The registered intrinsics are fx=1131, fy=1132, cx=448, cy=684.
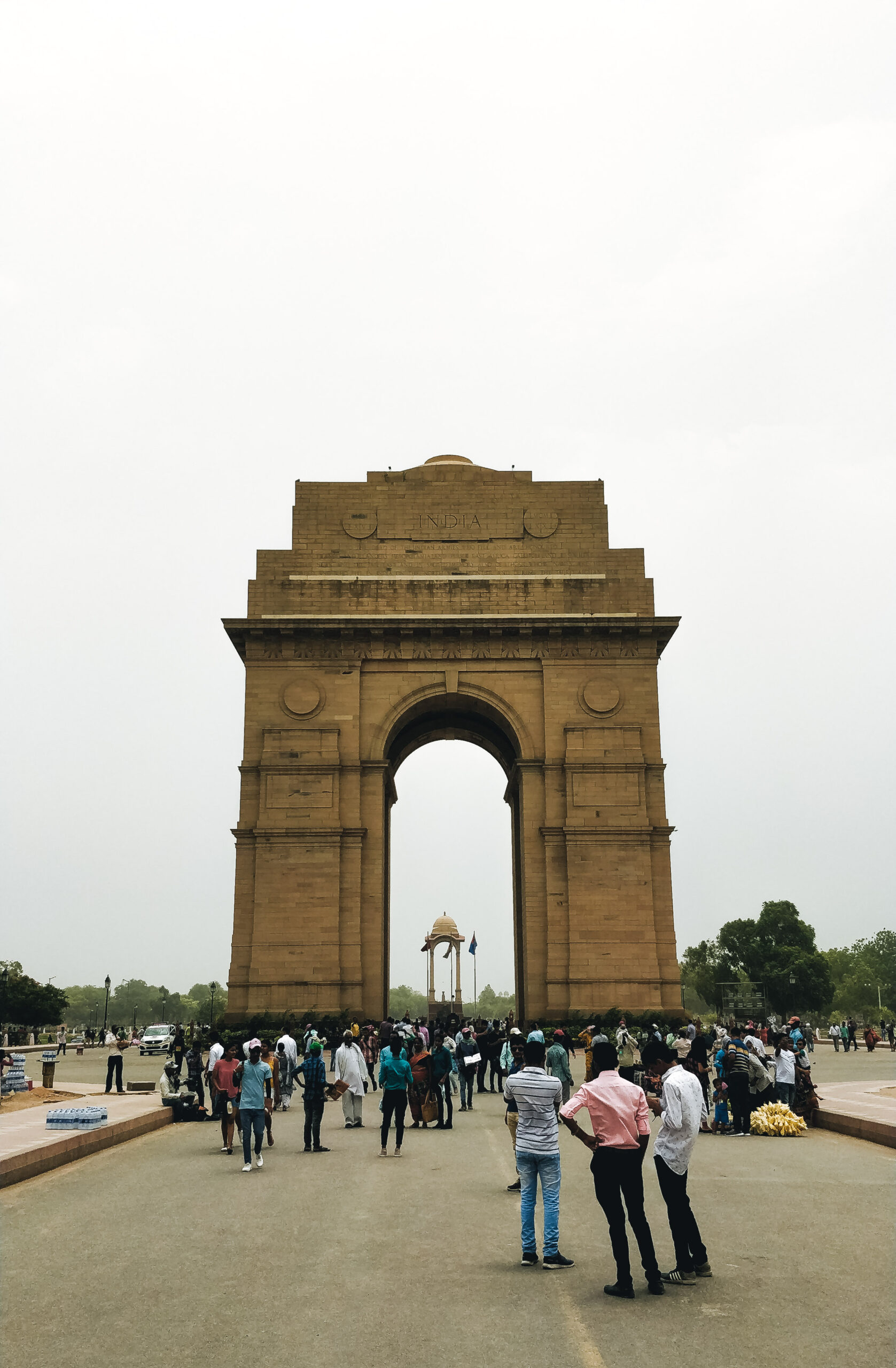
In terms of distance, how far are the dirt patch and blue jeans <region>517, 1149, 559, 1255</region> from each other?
1377cm

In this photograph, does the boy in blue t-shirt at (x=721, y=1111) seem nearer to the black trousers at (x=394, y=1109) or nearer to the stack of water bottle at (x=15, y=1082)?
the black trousers at (x=394, y=1109)

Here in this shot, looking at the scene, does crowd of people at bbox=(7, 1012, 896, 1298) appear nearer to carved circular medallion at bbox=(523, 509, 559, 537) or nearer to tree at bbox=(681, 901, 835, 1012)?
carved circular medallion at bbox=(523, 509, 559, 537)

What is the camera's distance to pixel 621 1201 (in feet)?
24.8

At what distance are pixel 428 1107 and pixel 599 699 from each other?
20353 mm

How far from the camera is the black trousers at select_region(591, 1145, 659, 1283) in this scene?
24.1 ft

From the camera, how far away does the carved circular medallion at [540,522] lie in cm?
3834

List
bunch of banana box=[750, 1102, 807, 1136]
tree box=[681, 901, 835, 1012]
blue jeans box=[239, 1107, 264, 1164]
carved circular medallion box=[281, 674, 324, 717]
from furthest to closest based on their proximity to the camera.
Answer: tree box=[681, 901, 835, 1012] < carved circular medallion box=[281, 674, 324, 717] < bunch of banana box=[750, 1102, 807, 1136] < blue jeans box=[239, 1107, 264, 1164]

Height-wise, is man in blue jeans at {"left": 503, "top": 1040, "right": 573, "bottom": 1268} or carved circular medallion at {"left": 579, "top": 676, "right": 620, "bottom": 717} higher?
carved circular medallion at {"left": 579, "top": 676, "right": 620, "bottom": 717}

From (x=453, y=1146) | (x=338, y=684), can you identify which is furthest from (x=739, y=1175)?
(x=338, y=684)

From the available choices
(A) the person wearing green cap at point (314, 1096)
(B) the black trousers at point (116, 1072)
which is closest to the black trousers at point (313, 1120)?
(A) the person wearing green cap at point (314, 1096)

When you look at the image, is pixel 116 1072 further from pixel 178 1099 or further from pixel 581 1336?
pixel 581 1336

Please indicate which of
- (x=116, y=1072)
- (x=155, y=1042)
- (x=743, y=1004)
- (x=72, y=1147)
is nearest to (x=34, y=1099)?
(x=116, y=1072)

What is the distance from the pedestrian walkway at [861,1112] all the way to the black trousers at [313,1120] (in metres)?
7.42

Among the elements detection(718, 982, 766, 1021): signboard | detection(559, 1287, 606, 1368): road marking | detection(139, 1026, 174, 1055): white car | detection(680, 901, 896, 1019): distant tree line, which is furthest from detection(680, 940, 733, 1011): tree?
detection(559, 1287, 606, 1368): road marking
